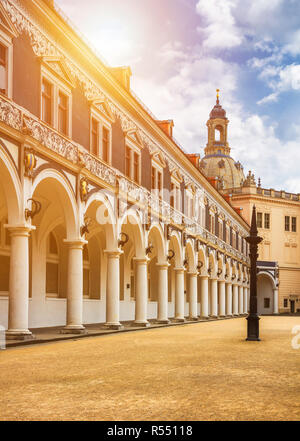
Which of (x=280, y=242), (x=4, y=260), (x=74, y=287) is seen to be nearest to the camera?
(x=74, y=287)

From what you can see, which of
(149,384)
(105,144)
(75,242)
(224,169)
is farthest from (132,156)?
(224,169)

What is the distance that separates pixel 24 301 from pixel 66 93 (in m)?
7.33

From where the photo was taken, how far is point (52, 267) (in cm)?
2597

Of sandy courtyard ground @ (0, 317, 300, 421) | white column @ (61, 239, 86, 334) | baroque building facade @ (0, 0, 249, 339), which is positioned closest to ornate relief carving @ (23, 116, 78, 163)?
baroque building facade @ (0, 0, 249, 339)

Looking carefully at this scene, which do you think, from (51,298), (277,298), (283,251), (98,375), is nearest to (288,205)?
(283,251)

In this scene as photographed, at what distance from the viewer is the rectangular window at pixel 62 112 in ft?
64.3

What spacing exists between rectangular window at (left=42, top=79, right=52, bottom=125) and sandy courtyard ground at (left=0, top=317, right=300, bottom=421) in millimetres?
7611

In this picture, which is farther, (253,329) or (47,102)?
(47,102)

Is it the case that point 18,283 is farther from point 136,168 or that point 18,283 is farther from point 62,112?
point 136,168

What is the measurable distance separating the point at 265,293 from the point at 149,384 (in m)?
68.7

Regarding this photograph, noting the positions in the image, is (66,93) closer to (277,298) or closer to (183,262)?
→ (183,262)

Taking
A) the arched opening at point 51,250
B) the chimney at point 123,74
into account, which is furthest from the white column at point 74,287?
the chimney at point 123,74

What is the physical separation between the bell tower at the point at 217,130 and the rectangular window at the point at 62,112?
342ft

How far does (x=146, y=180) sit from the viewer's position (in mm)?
28812
